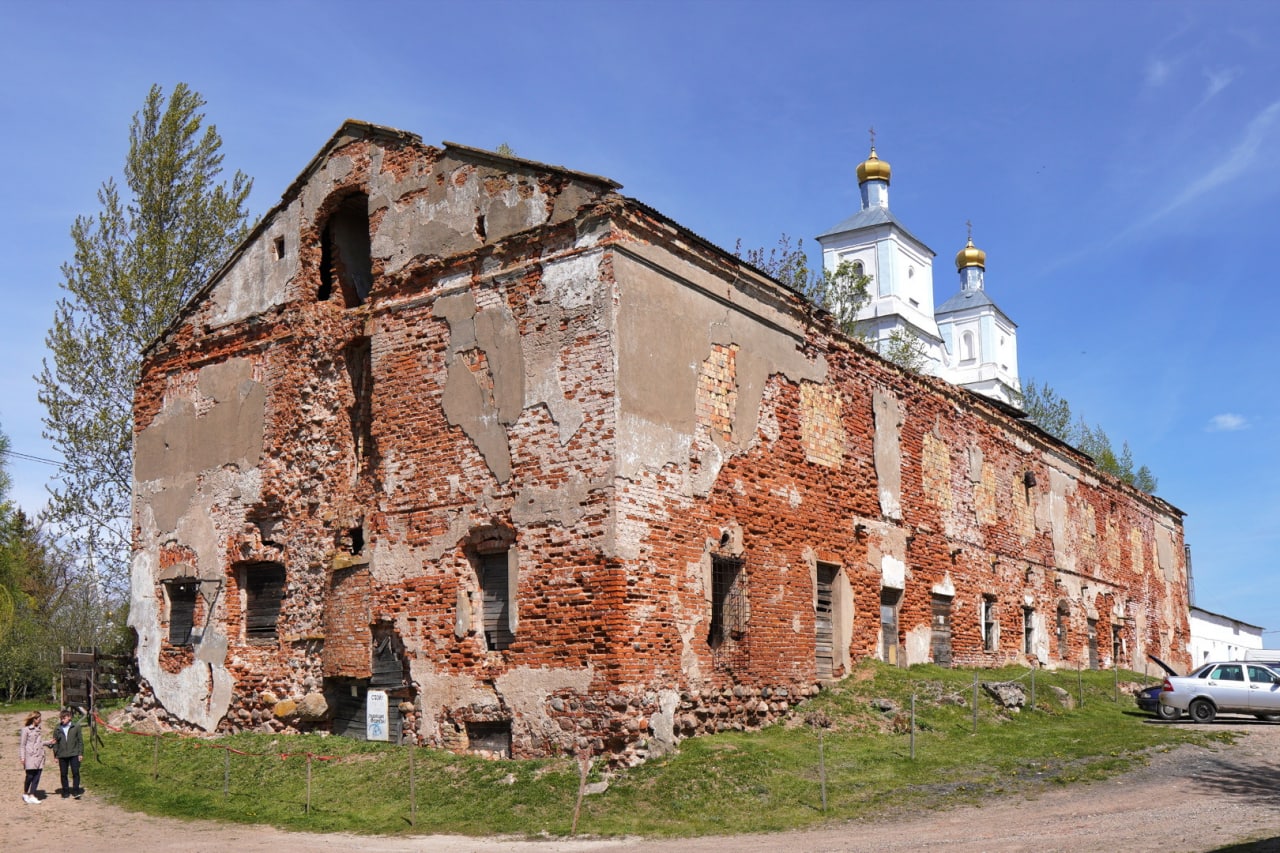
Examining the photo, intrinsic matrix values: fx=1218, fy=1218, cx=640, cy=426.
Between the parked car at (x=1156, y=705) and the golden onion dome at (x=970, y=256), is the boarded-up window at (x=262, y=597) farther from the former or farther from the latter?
the golden onion dome at (x=970, y=256)

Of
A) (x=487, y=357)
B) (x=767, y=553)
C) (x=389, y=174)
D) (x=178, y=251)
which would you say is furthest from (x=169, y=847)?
(x=178, y=251)

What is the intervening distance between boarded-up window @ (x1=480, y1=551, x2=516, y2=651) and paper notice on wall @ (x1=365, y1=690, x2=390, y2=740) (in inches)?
82.3

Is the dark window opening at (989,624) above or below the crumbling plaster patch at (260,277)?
below

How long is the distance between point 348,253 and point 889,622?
1090 cm

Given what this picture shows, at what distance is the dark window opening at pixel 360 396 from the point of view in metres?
18.4

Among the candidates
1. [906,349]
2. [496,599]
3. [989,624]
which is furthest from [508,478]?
[906,349]

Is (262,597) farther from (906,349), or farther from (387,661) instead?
(906,349)

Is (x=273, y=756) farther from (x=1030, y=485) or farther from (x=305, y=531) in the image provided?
(x=1030, y=485)

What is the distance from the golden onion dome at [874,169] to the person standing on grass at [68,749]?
5364 cm

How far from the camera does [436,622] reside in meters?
16.1

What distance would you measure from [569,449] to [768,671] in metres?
4.41

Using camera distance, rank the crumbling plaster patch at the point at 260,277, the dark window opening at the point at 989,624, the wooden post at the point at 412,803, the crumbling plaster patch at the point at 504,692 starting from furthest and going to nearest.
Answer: the dark window opening at the point at 989,624 < the crumbling plaster patch at the point at 260,277 < the crumbling plaster patch at the point at 504,692 < the wooden post at the point at 412,803

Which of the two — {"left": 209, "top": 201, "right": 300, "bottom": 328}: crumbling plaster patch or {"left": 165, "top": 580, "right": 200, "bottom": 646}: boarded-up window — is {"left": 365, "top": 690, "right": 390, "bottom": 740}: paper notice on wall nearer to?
{"left": 165, "top": 580, "right": 200, "bottom": 646}: boarded-up window

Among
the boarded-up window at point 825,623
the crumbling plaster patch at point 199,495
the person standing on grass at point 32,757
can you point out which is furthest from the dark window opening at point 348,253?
the boarded-up window at point 825,623
